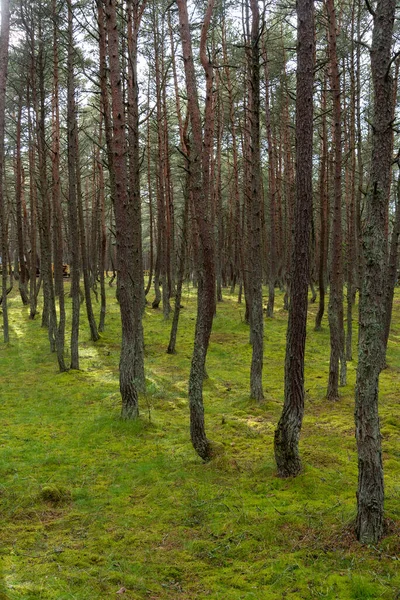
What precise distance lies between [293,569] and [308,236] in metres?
3.56

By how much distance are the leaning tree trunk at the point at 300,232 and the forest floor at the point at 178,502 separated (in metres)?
0.87

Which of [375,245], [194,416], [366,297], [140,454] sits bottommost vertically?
[140,454]

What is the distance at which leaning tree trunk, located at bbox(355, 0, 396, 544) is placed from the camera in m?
4.36

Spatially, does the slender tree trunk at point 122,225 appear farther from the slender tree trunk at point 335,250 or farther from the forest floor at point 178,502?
the slender tree trunk at point 335,250

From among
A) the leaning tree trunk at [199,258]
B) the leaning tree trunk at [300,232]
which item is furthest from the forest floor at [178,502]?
the leaning tree trunk at [300,232]

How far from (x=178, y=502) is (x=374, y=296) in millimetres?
3489

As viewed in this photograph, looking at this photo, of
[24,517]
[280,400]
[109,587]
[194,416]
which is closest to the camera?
[109,587]

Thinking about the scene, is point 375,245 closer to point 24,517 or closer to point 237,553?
point 237,553

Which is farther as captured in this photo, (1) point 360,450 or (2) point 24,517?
(2) point 24,517

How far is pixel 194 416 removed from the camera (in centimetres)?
693

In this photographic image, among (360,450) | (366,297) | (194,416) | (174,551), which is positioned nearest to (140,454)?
(194,416)

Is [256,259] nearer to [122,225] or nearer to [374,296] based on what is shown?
[122,225]

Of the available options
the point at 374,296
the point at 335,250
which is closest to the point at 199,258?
the point at 374,296

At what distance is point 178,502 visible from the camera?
19.4 feet
